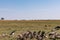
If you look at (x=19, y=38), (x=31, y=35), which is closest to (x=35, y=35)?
(x=31, y=35)

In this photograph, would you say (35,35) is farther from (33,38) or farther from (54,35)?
(54,35)

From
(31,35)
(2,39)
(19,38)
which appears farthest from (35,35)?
(2,39)

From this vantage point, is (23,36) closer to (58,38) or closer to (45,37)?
(45,37)

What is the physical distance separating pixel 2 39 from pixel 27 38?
3328 mm

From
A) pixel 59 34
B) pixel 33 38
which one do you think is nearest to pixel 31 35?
pixel 33 38

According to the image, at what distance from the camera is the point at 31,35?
77.7ft

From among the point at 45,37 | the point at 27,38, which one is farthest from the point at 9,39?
the point at 45,37

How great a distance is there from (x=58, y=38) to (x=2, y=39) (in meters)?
7.32

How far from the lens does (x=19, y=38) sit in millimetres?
23172

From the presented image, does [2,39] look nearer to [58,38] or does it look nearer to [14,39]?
[14,39]

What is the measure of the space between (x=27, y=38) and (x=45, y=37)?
2.33 metres

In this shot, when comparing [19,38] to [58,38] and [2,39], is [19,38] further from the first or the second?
[58,38]

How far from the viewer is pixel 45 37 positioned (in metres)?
23.2

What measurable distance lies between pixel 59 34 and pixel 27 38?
4.34m
